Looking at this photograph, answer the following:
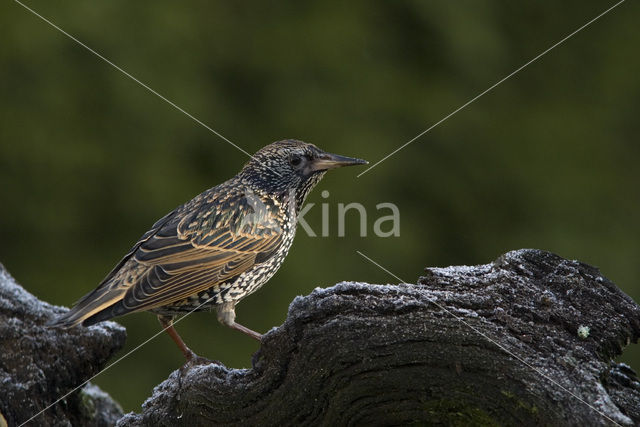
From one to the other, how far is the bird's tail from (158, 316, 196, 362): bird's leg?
17.7 inches

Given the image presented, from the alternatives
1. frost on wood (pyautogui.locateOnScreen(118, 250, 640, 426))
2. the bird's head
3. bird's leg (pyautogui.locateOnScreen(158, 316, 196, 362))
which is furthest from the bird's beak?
frost on wood (pyautogui.locateOnScreen(118, 250, 640, 426))

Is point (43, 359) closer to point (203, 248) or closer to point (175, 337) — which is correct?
point (175, 337)

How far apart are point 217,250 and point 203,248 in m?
0.07

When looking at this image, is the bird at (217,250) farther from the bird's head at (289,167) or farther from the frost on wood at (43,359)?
the frost on wood at (43,359)

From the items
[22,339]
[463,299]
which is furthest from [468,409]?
[22,339]

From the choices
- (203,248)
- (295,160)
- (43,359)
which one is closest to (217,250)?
(203,248)

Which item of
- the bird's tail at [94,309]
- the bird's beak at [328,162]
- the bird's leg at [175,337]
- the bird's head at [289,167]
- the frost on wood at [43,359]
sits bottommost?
the frost on wood at [43,359]

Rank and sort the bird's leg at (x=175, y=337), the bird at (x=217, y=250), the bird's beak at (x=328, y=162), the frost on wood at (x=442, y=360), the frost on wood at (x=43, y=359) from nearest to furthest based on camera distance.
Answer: the frost on wood at (x=442, y=360)
the frost on wood at (x=43, y=359)
the bird at (x=217, y=250)
the bird's leg at (x=175, y=337)
the bird's beak at (x=328, y=162)

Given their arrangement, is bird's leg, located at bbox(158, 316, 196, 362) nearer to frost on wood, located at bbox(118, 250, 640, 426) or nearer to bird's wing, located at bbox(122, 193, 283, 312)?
bird's wing, located at bbox(122, 193, 283, 312)

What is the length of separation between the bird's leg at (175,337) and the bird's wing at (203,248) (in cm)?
32

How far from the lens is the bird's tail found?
3447 millimetres

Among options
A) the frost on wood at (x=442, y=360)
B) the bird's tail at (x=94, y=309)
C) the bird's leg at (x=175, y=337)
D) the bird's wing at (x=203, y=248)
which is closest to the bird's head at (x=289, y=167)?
the bird's wing at (x=203, y=248)

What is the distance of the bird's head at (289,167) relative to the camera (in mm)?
4543

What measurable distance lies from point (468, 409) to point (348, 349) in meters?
0.45
